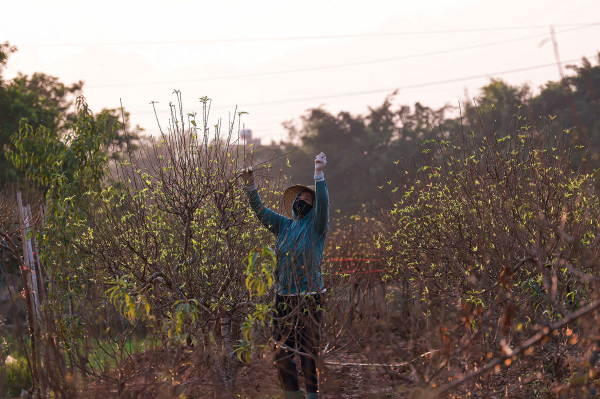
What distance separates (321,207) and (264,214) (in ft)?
1.74

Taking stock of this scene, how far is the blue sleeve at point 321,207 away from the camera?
4531 millimetres

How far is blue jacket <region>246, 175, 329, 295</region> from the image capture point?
4438 mm

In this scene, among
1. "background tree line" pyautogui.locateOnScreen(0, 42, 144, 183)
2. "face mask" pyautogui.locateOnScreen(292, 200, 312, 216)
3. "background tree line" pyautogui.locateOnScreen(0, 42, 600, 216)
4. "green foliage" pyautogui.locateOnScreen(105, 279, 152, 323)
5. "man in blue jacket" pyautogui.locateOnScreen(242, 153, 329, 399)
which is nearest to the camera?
"green foliage" pyautogui.locateOnScreen(105, 279, 152, 323)

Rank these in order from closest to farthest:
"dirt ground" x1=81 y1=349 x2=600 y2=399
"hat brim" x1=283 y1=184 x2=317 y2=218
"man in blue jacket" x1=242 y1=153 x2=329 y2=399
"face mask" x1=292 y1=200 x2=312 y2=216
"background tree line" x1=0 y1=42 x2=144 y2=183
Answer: "man in blue jacket" x1=242 y1=153 x2=329 y2=399, "face mask" x1=292 y1=200 x2=312 y2=216, "hat brim" x1=283 y1=184 x2=317 y2=218, "dirt ground" x1=81 y1=349 x2=600 y2=399, "background tree line" x1=0 y1=42 x2=144 y2=183

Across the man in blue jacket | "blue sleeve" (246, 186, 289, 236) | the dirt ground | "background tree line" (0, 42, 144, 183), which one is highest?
"background tree line" (0, 42, 144, 183)

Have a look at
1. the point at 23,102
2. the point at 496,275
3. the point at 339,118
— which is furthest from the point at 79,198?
the point at 339,118

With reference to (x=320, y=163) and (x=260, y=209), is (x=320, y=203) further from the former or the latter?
(x=260, y=209)

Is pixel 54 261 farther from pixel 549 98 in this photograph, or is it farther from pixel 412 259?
pixel 549 98

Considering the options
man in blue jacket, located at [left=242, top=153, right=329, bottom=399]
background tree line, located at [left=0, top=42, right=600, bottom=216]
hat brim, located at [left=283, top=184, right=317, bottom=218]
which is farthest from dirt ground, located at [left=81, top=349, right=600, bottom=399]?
background tree line, located at [left=0, top=42, right=600, bottom=216]

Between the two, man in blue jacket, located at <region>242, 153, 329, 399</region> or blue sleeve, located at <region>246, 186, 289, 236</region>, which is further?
blue sleeve, located at <region>246, 186, 289, 236</region>

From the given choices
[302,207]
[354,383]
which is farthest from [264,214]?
[354,383]

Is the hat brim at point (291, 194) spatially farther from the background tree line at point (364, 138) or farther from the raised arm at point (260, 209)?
the background tree line at point (364, 138)

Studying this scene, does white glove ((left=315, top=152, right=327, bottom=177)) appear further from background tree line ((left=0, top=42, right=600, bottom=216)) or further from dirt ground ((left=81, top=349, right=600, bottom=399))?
background tree line ((left=0, top=42, right=600, bottom=216))

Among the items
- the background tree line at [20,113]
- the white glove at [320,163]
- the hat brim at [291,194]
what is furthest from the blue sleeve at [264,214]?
the background tree line at [20,113]
